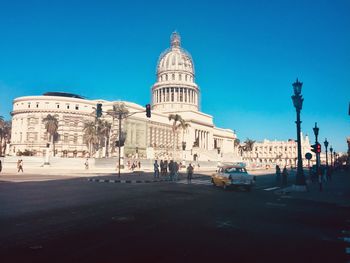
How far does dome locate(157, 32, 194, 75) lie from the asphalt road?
120 meters

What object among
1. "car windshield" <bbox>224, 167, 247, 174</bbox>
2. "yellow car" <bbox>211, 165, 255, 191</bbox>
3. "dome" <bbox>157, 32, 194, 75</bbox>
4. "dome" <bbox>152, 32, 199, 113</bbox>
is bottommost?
"yellow car" <bbox>211, 165, 255, 191</bbox>

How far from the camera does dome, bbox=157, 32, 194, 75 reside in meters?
128

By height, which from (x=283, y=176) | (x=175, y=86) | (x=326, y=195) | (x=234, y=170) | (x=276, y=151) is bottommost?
(x=326, y=195)

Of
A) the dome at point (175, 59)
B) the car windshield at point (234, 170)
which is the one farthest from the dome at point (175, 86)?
the car windshield at point (234, 170)

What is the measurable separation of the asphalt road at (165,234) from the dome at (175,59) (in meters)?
120

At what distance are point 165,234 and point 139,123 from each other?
95130mm

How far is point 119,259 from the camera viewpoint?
497 centimetres

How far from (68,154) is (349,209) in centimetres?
8925

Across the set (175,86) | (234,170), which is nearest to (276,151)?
(175,86)

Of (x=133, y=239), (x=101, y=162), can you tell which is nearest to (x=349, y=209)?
(x=133, y=239)

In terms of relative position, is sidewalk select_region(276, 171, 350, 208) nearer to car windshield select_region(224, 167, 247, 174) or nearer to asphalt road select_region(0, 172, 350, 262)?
car windshield select_region(224, 167, 247, 174)

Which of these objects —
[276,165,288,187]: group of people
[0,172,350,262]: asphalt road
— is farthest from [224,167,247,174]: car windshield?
[0,172,350,262]: asphalt road

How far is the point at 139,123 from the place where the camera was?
101 metres

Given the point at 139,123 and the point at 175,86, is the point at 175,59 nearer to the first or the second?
the point at 175,86
